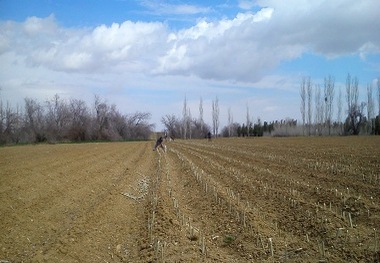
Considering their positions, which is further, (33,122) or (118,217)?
(33,122)

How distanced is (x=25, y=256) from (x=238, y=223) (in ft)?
14.2

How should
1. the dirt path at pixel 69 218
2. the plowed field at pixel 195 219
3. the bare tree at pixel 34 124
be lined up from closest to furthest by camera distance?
the plowed field at pixel 195 219, the dirt path at pixel 69 218, the bare tree at pixel 34 124

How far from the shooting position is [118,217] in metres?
9.22

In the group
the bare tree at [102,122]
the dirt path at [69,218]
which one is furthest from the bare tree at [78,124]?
the dirt path at [69,218]

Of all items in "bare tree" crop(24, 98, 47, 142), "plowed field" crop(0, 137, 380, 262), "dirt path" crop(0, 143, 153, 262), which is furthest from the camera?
"bare tree" crop(24, 98, 47, 142)

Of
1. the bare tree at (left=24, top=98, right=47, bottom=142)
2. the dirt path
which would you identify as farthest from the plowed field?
the bare tree at (left=24, top=98, right=47, bottom=142)

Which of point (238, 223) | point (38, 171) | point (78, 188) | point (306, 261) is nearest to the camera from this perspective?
point (306, 261)

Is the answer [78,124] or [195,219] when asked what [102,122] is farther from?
[195,219]

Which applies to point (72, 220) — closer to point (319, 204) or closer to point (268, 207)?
point (268, 207)

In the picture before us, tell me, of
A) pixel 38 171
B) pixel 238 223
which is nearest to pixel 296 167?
pixel 238 223

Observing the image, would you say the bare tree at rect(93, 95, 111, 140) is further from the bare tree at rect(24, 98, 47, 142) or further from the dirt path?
the dirt path

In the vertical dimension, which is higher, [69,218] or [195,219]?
[69,218]

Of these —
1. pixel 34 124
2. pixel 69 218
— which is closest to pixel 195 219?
pixel 69 218

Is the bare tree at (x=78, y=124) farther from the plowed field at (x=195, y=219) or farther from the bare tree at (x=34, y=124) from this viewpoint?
the plowed field at (x=195, y=219)
